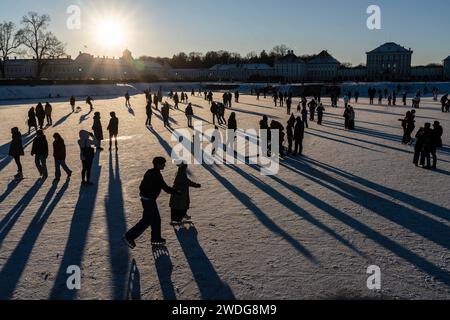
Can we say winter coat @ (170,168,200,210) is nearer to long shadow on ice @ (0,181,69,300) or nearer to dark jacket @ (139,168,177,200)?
dark jacket @ (139,168,177,200)

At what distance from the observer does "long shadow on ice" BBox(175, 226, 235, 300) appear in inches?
177

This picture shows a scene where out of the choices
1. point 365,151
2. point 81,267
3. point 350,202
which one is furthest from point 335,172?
point 81,267

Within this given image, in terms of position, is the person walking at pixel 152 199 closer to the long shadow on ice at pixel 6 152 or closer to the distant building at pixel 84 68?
the long shadow on ice at pixel 6 152

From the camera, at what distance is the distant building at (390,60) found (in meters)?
104

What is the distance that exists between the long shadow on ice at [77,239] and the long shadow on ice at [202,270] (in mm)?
1406

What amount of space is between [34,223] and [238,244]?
Result: 3.48 metres

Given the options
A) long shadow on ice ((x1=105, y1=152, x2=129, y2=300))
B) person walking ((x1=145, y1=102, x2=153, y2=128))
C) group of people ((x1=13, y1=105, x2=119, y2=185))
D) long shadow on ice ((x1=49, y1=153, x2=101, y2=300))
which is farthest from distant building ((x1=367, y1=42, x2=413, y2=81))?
long shadow on ice ((x1=49, y1=153, x2=101, y2=300))

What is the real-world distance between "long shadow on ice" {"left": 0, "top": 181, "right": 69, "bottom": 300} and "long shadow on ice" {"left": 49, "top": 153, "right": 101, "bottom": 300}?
457 millimetres

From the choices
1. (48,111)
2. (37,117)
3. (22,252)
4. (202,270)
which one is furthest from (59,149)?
(48,111)

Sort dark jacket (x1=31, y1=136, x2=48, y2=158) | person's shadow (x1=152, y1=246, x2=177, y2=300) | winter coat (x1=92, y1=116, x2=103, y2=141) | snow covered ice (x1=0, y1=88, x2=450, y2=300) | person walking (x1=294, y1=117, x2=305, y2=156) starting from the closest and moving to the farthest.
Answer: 1. person's shadow (x1=152, y1=246, x2=177, y2=300)
2. snow covered ice (x1=0, y1=88, x2=450, y2=300)
3. dark jacket (x1=31, y1=136, x2=48, y2=158)
4. person walking (x1=294, y1=117, x2=305, y2=156)
5. winter coat (x1=92, y1=116, x2=103, y2=141)

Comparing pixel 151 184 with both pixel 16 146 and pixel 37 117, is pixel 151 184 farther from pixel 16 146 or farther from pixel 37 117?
pixel 37 117

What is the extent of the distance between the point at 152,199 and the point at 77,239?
4.85 ft

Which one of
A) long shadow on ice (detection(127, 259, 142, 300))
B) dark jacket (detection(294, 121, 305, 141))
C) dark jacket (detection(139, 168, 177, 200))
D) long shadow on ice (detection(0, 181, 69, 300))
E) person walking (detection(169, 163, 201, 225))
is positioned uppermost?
dark jacket (detection(294, 121, 305, 141))

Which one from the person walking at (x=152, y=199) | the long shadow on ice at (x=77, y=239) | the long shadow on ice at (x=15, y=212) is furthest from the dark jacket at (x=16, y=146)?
the person walking at (x=152, y=199)
